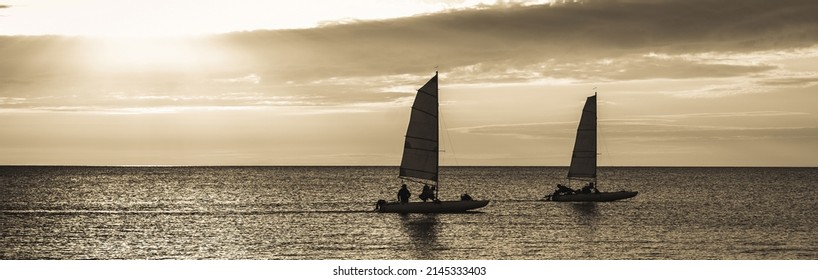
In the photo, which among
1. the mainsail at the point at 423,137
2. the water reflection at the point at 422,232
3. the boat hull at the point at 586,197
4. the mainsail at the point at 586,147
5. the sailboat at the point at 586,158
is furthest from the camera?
the mainsail at the point at 586,147

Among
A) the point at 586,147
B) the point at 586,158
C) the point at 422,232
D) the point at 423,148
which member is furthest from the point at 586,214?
the point at 422,232

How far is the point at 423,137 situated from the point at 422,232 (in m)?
9.29

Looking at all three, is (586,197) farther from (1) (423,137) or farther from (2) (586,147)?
(1) (423,137)

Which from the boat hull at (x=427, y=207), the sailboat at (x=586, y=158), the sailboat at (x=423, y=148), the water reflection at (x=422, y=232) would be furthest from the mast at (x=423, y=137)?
the sailboat at (x=586, y=158)

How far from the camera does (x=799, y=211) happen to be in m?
101

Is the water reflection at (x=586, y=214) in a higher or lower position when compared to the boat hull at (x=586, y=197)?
lower

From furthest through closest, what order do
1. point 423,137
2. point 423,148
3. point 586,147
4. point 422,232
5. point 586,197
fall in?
point 586,147
point 586,197
point 423,148
point 423,137
point 422,232

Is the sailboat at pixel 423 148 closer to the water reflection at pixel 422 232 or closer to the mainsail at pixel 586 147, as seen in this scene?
the water reflection at pixel 422 232

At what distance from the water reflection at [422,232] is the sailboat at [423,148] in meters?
1.36

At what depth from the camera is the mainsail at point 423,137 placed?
73.8m

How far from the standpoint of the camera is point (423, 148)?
7550 centimetres

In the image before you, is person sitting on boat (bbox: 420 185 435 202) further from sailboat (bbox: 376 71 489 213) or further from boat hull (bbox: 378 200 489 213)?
boat hull (bbox: 378 200 489 213)
